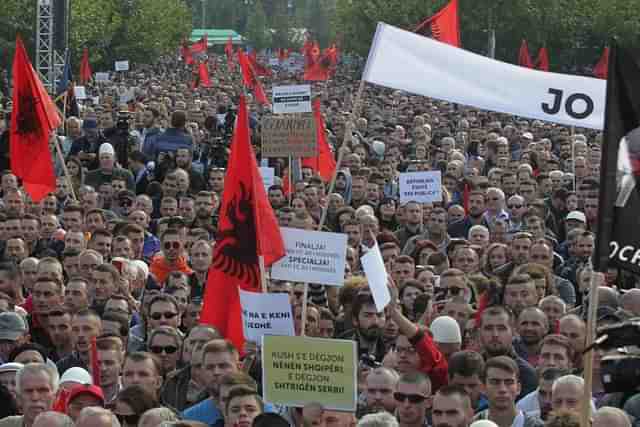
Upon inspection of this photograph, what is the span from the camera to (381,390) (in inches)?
334

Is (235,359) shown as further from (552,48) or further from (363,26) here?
(363,26)

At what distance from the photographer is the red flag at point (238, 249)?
388 inches

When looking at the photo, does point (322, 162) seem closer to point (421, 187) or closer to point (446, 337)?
point (421, 187)

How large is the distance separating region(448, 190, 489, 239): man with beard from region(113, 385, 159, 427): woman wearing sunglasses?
291 inches

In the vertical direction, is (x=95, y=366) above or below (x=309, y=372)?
below

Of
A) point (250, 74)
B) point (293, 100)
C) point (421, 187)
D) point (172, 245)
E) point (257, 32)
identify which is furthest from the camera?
point (257, 32)

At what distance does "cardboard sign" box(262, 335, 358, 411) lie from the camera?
774 cm

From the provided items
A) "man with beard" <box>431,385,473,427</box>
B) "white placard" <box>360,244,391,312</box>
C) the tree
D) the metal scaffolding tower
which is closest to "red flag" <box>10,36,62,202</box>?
"white placard" <box>360,244,391,312</box>

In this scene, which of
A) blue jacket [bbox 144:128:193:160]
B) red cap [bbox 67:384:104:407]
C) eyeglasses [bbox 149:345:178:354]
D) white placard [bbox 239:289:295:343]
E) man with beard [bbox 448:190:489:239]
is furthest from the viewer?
blue jacket [bbox 144:128:193:160]

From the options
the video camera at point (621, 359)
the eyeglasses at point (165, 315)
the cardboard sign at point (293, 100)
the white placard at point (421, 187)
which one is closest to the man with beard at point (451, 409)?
the video camera at point (621, 359)

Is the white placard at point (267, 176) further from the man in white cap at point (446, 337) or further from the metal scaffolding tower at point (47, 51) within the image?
the metal scaffolding tower at point (47, 51)

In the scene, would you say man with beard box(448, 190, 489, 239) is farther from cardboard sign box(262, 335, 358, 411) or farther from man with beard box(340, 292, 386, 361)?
cardboard sign box(262, 335, 358, 411)

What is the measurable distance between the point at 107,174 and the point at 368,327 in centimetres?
820

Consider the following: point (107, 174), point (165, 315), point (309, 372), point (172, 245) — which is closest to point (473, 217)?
point (172, 245)
